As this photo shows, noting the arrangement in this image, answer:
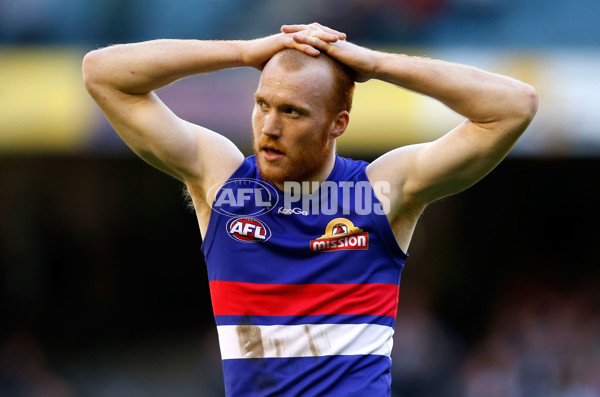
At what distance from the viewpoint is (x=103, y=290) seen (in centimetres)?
1401

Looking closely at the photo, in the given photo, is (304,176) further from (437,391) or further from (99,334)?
(99,334)

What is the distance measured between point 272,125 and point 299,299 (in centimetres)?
78

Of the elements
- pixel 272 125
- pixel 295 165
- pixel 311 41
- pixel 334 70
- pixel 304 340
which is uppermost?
pixel 311 41

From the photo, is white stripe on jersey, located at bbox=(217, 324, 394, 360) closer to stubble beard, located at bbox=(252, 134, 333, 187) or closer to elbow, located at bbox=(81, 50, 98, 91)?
stubble beard, located at bbox=(252, 134, 333, 187)

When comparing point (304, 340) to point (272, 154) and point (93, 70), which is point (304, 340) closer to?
point (272, 154)

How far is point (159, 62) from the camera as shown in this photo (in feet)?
13.1

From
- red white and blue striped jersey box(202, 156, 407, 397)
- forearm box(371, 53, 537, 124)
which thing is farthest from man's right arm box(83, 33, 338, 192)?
forearm box(371, 53, 537, 124)

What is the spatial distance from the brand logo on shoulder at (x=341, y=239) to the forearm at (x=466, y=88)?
0.69 metres

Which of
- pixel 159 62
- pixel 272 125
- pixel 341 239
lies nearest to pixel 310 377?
pixel 341 239

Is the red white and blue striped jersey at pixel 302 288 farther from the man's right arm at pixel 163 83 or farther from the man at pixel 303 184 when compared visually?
the man's right arm at pixel 163 83

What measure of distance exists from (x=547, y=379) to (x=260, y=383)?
7.99 m

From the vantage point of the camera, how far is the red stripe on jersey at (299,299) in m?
3.97

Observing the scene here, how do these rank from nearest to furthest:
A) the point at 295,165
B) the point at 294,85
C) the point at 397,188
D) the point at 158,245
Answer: the point at 294,85 < the point at 295,165 < the point at 397,188 < the point at 158,245

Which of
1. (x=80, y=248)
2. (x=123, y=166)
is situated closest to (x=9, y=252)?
(x=80, y=248)
